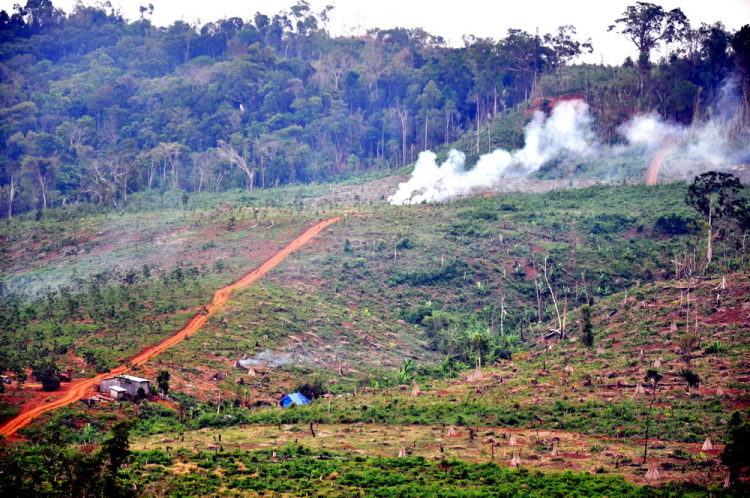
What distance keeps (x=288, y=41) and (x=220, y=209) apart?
6110 cm

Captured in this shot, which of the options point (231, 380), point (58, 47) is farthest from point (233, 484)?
point (58, 47)

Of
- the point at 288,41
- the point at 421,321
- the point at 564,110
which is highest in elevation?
the point at 288,41

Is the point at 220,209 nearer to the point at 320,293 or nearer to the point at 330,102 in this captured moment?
the point at 320,293

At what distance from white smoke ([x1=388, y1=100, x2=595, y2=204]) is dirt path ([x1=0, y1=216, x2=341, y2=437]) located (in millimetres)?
14729

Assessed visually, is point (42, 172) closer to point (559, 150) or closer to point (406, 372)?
point (559, 150)

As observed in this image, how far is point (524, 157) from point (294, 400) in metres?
52.0

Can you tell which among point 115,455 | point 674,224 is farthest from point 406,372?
point 674,224

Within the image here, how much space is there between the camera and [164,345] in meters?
47.2

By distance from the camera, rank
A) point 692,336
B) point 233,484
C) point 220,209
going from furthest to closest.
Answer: point 220,209 → point 692,336 → point 233,484

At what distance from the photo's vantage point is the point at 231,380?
147 feet

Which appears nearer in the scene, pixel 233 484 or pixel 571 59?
pixel 233 484

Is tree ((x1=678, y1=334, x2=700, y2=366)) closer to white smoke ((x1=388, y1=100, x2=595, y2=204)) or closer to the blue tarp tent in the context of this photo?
the blue tarp tent

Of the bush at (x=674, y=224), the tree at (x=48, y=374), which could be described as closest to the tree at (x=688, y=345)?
the bush at (x=674, y=224)

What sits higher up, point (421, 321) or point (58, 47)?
point (58, 47)
